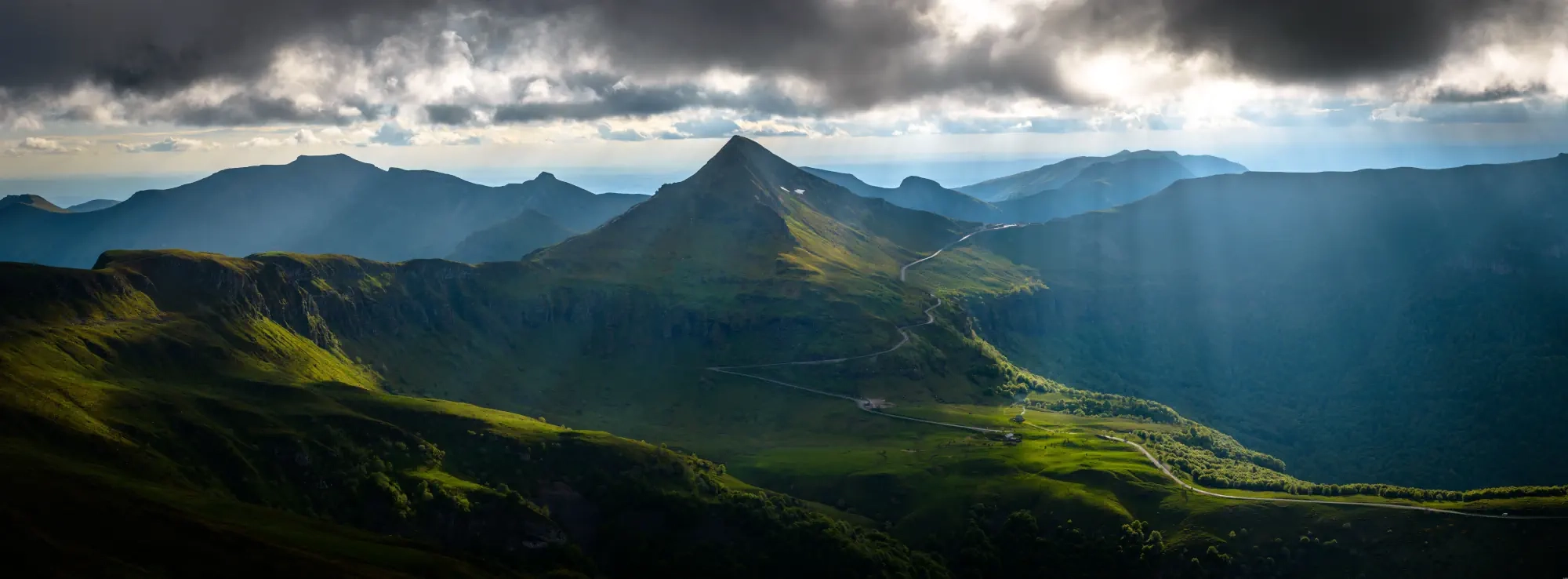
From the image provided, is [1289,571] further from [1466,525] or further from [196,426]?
[196,426]

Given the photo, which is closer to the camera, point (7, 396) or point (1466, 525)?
point (7, 396)

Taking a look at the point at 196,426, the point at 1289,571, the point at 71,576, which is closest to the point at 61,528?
the point at 71,576

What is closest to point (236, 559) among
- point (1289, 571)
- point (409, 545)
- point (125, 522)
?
point (125, 522)

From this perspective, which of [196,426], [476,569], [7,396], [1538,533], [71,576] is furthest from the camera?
[196,426]

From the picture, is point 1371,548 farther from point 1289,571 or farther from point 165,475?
point 165,475

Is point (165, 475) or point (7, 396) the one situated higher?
point (7, 396)

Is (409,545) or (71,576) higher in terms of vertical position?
(71,576)

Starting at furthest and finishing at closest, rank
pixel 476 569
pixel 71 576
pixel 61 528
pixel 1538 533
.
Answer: pixel 1538 533, pixel 476 569, pixel 61 528, pixel 71 576

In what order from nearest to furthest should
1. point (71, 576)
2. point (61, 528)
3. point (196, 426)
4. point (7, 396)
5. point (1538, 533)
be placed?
point (71, 576) → point (61, 528) → point (7, 396) → point (1538, 533) → point (196, 426)

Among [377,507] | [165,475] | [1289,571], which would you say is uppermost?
[165,475]

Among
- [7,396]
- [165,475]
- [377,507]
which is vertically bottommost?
[377,507]
